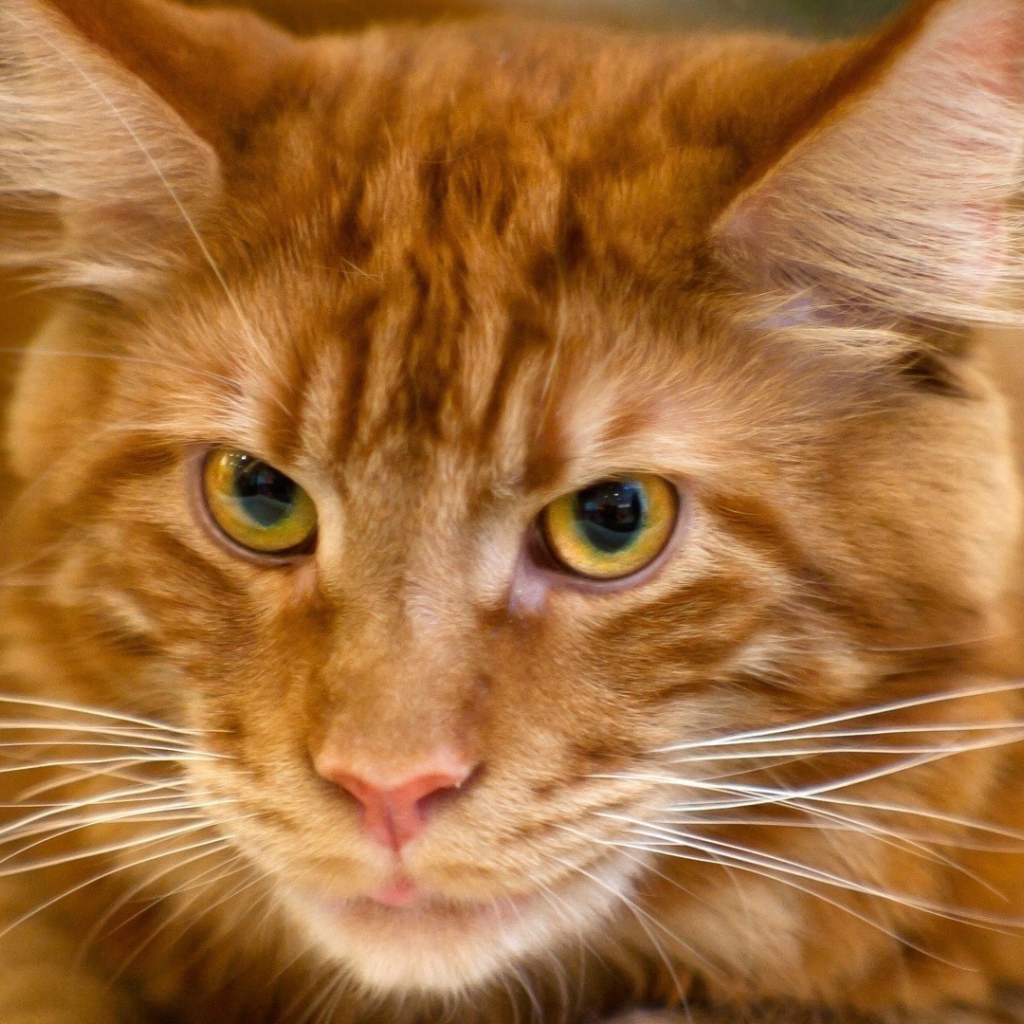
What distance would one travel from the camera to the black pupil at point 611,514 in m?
1.20

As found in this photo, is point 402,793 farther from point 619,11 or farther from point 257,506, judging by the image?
point 619,11

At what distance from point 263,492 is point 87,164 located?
1.30 ft

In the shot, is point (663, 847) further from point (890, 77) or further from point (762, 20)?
point (762, 20)

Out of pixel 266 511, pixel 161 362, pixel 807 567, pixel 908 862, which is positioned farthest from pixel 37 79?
pixel 908 862

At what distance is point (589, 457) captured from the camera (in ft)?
3.84

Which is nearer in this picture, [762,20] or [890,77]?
[890,77]

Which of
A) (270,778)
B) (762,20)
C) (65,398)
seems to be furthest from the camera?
(762,20)

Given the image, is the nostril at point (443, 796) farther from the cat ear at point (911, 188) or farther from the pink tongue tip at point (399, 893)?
the cat ear at point (911, 188)

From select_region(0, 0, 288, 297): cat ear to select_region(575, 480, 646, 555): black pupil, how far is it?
18.5 inches

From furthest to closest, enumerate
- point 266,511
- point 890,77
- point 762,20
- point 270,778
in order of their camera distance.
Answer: point 762,20, point 266,511, point 270,778, point 890,77

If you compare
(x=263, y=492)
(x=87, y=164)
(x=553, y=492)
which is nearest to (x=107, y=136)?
(x=87, y=164)

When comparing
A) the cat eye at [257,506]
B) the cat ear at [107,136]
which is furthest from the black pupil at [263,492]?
the cat ear at [107,136]

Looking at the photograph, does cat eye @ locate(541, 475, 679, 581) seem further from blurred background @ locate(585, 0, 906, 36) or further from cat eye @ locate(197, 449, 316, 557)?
blurred background @ locate(585, 0, 906, 36)

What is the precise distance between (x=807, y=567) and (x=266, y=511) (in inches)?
20.6
